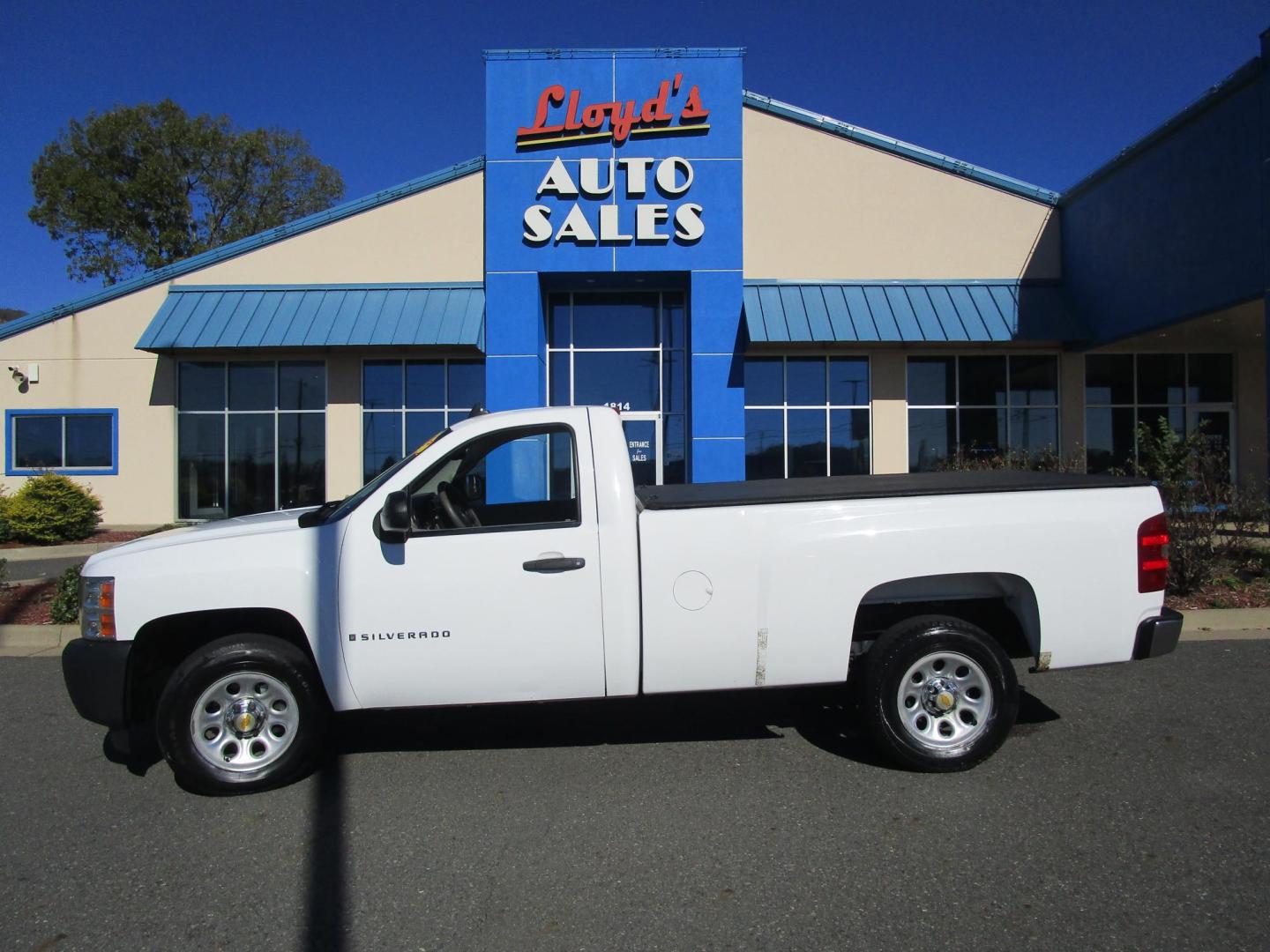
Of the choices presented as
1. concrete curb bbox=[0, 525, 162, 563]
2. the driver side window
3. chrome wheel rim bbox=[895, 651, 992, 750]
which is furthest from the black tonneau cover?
concrete curb bbox=[0, 525, 162, 563]

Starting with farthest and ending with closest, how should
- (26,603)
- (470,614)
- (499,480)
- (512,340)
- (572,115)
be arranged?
(512,340), (572,115), (26,603), (499,480), (470,614)

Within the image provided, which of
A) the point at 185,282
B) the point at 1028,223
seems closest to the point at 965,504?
the point at 1028,223

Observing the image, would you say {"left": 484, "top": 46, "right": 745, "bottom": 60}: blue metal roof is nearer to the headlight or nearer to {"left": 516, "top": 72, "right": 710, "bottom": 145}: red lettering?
{"left": 516, "top": 72, "right": 710, "bottom": 145}: red lettering

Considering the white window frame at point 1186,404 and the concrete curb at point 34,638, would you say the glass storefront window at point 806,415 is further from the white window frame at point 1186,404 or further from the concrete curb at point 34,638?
the concrete curb at point 34,638

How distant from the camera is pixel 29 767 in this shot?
187 inches

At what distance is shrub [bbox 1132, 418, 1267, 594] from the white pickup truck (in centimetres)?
501

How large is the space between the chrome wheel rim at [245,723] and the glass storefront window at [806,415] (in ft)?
43.3

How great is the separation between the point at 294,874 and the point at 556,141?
1448 centimetres

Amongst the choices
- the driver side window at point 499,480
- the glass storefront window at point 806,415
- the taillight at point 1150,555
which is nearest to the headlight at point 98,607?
the driver side window at point 499,480

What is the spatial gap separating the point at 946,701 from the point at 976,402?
14.2 meters

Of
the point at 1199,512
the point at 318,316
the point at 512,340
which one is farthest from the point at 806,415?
the point at 318,316

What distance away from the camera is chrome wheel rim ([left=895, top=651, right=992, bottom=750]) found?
4.41m

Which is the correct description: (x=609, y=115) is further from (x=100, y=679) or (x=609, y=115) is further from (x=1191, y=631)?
(x=100, y=679)

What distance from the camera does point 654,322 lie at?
55.1ft
